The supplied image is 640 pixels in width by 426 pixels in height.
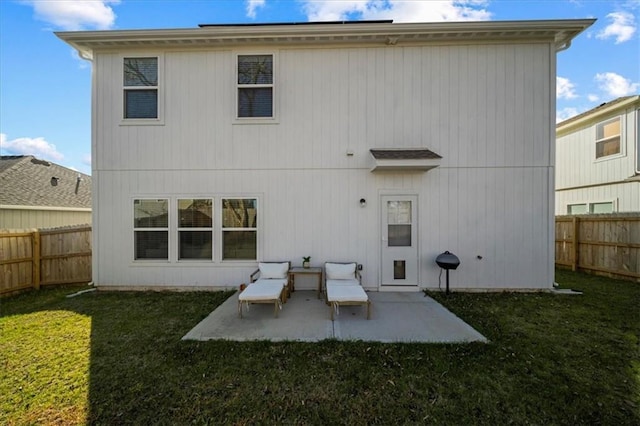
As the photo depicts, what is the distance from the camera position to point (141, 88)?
6.43 meters

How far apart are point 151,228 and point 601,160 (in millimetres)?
15535

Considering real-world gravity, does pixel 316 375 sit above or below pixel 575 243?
below

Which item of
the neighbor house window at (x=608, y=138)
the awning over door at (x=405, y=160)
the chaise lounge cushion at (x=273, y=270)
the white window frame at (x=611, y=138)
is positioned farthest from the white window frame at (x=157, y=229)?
the neighbor house window at (x=608, y=138)

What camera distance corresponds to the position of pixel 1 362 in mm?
3369

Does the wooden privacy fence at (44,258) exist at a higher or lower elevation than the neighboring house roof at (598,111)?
lower

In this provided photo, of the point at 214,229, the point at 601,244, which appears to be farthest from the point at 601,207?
the point at 214,229

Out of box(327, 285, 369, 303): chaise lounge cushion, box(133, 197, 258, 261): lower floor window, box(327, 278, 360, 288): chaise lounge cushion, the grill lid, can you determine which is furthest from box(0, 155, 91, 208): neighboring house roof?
the grill lid

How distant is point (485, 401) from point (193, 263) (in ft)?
19.7

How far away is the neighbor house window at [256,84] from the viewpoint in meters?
6.34

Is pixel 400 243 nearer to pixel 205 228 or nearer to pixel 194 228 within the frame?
pixel 205 228

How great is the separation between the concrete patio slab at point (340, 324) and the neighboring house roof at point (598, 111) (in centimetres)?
1073

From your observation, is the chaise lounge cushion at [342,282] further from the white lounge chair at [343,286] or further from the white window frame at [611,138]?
the white window frame at [611,138]

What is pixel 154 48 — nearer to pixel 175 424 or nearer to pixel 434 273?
pixel 175 424

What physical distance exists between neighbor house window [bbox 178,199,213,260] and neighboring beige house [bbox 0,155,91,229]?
983 centimetres
